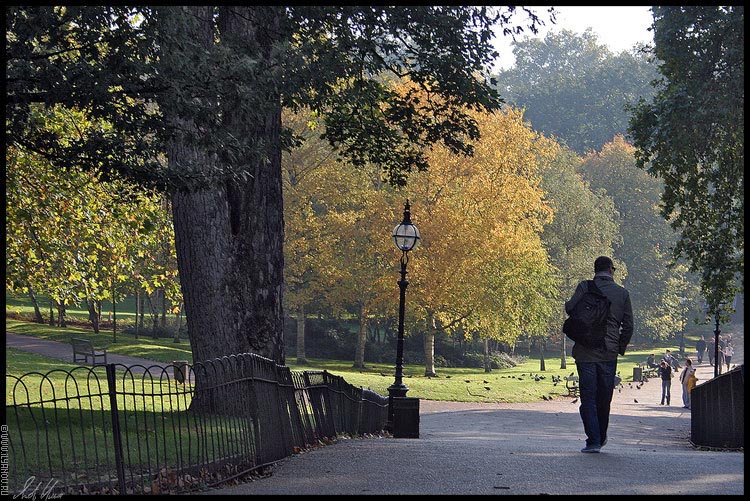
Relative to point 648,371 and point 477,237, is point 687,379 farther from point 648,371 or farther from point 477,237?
point 648,371

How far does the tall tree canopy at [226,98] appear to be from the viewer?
9.29 m

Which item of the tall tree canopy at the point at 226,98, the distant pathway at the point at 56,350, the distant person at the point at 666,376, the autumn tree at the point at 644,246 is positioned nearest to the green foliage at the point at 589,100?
the autumn tree at the point at 644,246

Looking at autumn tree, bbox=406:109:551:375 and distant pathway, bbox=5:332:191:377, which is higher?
autumn tree, bbox=406:109:551:375

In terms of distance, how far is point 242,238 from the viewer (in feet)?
48.2

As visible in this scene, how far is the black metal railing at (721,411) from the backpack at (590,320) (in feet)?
16.5

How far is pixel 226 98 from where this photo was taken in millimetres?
9875

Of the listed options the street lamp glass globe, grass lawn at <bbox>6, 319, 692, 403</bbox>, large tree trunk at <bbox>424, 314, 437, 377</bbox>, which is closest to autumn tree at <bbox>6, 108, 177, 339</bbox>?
the street lamp glass globe

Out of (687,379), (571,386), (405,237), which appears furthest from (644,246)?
(405,237)

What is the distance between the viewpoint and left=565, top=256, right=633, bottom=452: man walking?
11117 millimetres

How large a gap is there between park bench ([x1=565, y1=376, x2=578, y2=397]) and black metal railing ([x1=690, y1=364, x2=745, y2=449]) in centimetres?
2083

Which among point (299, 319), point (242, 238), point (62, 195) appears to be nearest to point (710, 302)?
point (242, 238)

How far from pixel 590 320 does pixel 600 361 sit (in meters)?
0.44

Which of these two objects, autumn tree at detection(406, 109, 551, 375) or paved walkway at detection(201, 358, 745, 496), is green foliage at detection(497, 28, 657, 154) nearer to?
autumn tree at detection(406, 109, 551, 375)
